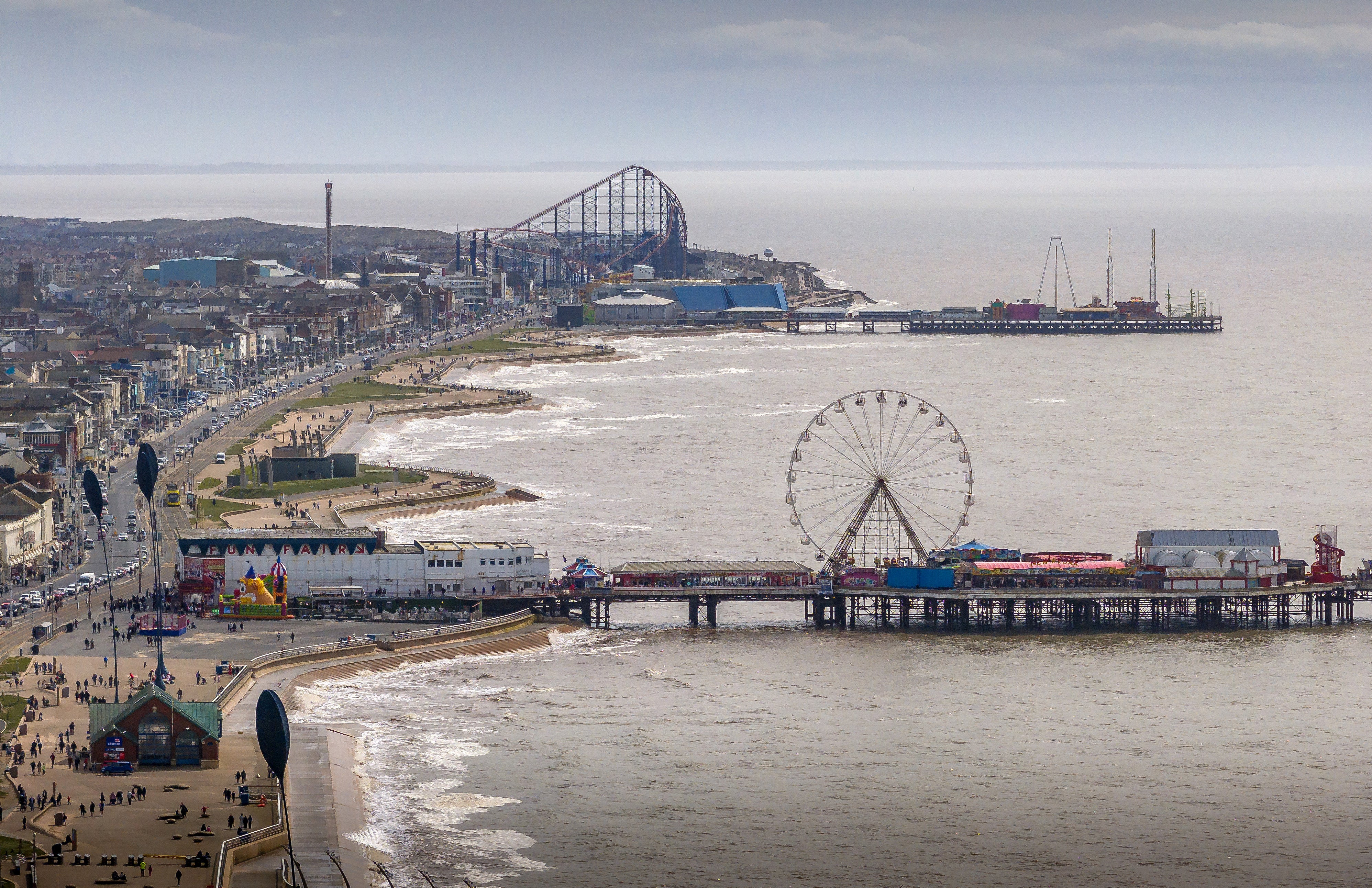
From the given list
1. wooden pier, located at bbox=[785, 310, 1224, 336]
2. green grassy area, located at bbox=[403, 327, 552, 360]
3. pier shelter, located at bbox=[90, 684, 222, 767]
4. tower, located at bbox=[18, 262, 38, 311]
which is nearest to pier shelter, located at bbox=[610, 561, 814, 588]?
pier shelter, located at bbox=[90, 684, 222, 767]

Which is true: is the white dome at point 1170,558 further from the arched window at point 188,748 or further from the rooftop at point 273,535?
the arched window at point 188,748

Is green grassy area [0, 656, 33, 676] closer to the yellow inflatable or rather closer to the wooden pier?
the yellow inflatable

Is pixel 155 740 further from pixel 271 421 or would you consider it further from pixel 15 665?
pixel 271 421

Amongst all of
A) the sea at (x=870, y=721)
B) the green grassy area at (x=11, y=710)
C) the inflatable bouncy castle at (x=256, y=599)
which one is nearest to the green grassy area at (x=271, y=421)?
the sea at (x=870, y=721)

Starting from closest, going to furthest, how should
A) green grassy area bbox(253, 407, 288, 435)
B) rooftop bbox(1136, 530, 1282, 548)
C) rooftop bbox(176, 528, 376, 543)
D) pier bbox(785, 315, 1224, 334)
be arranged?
rooftop bbox(176, 528, 376, 543) < rooftop bbox(1136, 530, 1282, 548) < green grassy area bbox(253, 407, 288, 435) < pier bbox(785, 315, 1224, 334)

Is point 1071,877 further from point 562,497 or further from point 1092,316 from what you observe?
point 1092,316

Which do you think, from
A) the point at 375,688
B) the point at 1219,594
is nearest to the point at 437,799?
the point at 375,688
